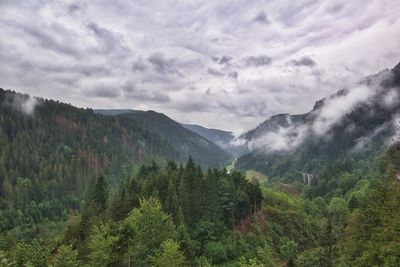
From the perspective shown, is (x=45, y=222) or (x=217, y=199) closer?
(x=217, y=199)

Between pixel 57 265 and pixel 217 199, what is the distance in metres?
59.1

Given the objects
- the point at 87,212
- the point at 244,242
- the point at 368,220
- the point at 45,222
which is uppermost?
the point at 368,220

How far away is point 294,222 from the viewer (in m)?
133

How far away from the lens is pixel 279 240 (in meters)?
118

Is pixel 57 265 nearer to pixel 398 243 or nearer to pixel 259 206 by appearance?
pixel 398 243

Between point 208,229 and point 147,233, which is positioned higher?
point 147,233

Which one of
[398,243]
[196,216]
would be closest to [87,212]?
[196,216]

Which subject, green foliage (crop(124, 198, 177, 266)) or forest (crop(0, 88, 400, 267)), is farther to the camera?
green foliage (crop(124, 198, 177, 266))

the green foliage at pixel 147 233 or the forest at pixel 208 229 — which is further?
the green foliage at pixel 147 233

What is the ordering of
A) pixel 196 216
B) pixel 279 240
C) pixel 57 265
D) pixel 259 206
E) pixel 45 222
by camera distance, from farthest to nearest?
pixel 45 222, pixel 259 206, pixel 279 240, pixel 196 216, pixel 57 265

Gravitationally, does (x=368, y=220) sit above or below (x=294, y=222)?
above

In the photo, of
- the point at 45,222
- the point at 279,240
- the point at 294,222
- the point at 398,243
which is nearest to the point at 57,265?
the point at 398,243

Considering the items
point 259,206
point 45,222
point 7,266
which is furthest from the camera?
point 45,222

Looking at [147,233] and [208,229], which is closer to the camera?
[147,233]
